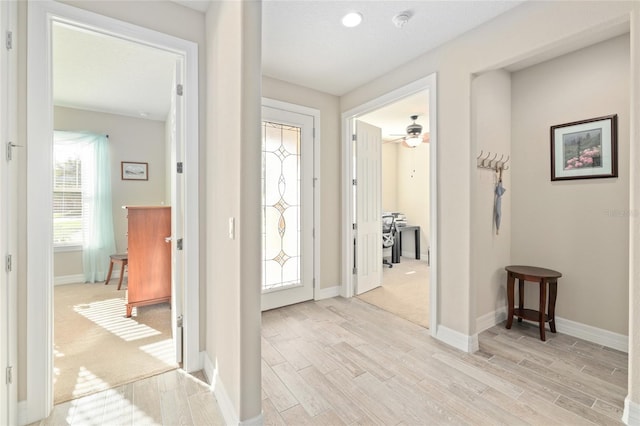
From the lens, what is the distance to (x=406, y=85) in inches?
115

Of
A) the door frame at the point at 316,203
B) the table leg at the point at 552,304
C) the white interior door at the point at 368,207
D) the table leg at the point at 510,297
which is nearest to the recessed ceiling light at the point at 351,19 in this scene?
the door frame at the point at 316,203

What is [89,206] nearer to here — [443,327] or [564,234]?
[443,327]

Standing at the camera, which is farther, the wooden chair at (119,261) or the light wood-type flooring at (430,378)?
the wooden chair at (119,261)

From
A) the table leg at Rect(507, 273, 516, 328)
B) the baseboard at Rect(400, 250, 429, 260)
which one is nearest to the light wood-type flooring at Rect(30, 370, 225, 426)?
the table leg at Rect(507, 273, 516, 328)

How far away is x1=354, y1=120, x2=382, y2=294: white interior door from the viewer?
153 inches

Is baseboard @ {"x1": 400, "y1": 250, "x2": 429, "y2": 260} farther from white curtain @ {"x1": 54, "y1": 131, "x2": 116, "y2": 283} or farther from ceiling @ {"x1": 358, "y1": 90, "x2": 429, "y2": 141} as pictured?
white curtain @ {"x1": 54, "y1": 131, "x2": 116, "y2": 283}

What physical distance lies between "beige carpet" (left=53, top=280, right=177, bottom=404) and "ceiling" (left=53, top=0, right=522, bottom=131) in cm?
236

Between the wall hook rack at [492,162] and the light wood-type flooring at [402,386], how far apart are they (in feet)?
5.34

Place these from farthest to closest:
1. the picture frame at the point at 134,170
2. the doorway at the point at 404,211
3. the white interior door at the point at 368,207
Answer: the picture frame at the point at 134,170 < the white interior door at the point at 368,207 < the doorway at the point at 404,211

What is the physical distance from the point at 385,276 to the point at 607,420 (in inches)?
130

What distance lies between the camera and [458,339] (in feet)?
8.09

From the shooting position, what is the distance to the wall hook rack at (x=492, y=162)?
2748 millimetres

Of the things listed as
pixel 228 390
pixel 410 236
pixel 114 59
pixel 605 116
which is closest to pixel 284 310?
pixel 228 390

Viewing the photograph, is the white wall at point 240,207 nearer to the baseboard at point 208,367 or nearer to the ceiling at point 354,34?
the baseboard at point 208,367
